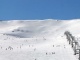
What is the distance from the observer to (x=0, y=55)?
2075 cm

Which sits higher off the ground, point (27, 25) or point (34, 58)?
point (27, 25)

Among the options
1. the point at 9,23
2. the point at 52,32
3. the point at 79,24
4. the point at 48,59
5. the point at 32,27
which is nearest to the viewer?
the point at 48,59

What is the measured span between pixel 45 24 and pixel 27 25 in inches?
138

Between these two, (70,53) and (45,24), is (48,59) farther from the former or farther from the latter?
(45,24)

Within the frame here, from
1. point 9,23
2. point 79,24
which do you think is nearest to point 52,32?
point 79,24

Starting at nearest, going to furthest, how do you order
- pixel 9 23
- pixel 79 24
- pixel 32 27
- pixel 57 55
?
1. pixel 57 55
2. pixel 79 24
3. pixel 32 27
4. pixel 9 23

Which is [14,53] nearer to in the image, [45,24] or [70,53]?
[70,53]

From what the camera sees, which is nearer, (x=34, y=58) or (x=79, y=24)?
(x=34, y=58)

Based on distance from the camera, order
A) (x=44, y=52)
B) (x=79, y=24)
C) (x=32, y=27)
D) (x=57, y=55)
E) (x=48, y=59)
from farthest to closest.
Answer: (x=32, y=27) → (x=79, y=24) → (x=44, y=52) → (x=57, y=55) → (x=48, y=59)

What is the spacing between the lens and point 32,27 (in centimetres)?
5425

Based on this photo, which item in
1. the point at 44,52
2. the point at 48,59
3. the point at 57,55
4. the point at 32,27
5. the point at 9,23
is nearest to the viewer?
the point at 48,59

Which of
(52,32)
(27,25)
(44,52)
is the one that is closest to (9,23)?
(27,25)

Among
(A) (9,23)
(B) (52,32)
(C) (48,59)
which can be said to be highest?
(A) (9,23)

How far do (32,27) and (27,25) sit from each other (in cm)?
226
